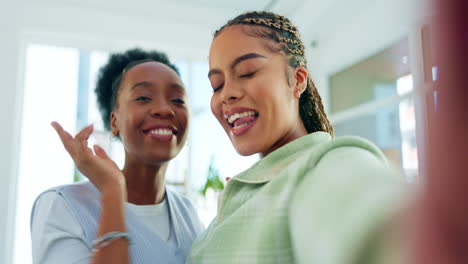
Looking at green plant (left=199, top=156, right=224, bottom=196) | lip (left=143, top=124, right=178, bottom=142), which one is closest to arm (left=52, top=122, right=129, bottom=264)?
lip (left=143, top=124, right=178, bottom=142)

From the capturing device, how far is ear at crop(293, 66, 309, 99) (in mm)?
950

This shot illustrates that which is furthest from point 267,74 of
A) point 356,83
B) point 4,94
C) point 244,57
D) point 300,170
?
point 4,94

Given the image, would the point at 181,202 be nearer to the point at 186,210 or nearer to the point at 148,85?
the point at 186,210

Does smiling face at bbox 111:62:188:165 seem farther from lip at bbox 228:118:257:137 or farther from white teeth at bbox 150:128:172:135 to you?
lip at bbox 228:118:257:137

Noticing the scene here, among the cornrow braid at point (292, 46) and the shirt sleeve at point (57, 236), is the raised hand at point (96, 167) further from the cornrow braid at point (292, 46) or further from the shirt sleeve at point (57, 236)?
the cornrow braid at point (292, 46)

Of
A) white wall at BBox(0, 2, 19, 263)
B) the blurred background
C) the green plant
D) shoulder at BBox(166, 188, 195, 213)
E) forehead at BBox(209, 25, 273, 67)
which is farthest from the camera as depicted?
the green plant

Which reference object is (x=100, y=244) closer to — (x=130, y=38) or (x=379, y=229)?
(x=379, y=229)

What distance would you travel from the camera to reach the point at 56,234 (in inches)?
39.3

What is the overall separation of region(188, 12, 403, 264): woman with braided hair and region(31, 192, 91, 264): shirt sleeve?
28cm

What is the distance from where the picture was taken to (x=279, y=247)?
579 millimetres

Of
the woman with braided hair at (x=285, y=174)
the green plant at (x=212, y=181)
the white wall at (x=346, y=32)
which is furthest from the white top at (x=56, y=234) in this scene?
the green plant at (x=212, y=181)

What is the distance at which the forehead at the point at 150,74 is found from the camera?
4.58 feet

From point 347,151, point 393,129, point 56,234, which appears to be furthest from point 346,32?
point 347,151

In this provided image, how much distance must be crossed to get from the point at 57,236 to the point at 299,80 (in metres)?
0.64
